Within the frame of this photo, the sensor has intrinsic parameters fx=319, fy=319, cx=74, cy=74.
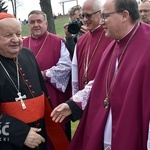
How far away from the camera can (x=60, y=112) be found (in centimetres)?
308

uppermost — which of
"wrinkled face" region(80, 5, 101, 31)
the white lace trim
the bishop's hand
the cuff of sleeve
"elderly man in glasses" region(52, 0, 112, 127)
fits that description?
"wrinkled face" region(80, 5, 101, 31)

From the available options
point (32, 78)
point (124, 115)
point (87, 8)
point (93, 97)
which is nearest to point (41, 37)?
point (87, 8)

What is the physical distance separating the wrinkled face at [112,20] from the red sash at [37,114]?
103 cm

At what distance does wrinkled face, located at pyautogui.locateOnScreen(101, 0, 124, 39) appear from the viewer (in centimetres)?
278

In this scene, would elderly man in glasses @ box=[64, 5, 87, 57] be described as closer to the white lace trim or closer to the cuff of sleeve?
the white lace trim

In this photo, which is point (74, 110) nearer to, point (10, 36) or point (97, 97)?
point (97, 97)

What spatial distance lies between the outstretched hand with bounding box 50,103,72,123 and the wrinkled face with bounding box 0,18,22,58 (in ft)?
2.24

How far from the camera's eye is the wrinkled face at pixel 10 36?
297cm

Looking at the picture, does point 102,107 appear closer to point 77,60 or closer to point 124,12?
point 124,12

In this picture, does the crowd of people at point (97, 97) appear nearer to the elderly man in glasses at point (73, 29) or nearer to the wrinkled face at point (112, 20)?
the wrinkled face at point (112, 20)

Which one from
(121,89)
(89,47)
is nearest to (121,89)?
(121,89)

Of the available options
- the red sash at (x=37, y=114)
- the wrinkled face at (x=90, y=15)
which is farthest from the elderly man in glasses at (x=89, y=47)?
the red sash at (x=37, y=114)

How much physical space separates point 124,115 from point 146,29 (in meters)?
0.79

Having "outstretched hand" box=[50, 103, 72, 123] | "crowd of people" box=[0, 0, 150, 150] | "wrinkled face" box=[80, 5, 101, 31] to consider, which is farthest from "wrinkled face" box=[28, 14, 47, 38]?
"outstretched hand" box=[50, 103, 72, 123]
